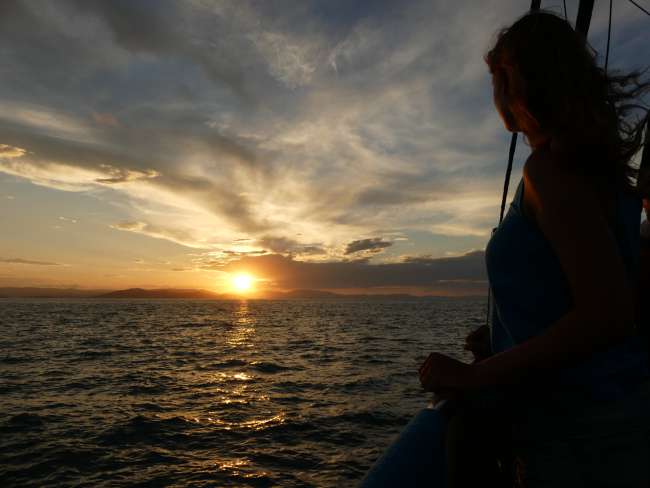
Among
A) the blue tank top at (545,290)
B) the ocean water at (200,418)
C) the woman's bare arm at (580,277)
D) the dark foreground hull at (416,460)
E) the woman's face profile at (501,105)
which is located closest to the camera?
the woman's bare arm at (580,277)

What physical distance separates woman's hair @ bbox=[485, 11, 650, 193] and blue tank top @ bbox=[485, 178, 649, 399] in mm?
147

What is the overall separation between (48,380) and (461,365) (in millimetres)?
21374

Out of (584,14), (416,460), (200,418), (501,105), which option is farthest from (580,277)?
(200,418)

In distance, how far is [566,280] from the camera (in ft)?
3.94

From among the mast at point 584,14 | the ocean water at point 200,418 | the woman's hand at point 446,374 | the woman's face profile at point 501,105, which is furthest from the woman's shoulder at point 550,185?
the ocean water at point 200,418

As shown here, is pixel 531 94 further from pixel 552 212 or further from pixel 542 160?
pixel 552 212

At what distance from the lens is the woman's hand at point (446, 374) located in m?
1.28

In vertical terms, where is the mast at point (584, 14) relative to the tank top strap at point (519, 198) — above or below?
above

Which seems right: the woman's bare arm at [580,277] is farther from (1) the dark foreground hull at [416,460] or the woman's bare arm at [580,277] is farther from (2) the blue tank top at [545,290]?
(1) the dark foreground hull at [416,460]

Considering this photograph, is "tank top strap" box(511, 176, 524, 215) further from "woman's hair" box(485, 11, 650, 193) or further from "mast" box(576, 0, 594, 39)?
"mast" box(576, 0, 594, 39)

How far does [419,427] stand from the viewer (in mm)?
2135

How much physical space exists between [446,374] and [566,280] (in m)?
0.43

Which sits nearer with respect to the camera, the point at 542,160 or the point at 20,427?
the point at 542,160

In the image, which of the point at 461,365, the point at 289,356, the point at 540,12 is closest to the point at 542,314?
the point at 461,365
